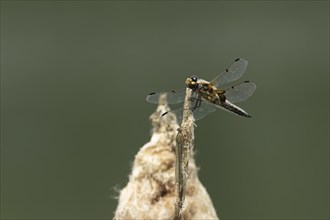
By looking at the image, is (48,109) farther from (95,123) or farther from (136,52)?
(136,52)

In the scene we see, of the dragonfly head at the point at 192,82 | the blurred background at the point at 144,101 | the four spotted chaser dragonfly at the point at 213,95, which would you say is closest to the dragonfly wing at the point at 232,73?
the four spotted chaser dragonfly at the point at 213,95

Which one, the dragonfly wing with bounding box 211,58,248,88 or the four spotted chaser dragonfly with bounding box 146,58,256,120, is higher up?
the dragonfly wing with bounding box 211,58,248,88

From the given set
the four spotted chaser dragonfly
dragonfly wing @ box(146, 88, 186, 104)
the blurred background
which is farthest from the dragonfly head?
the blurred background

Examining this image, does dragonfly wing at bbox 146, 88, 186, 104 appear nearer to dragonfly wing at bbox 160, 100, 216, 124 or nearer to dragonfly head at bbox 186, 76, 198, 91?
dragonfly wing at bbox 160, 100, 216, 124

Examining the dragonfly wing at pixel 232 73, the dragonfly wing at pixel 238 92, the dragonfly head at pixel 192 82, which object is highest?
the dragonfly wing at pixel 232 73

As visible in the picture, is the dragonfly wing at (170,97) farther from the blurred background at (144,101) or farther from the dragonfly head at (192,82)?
the blurred background at (144,101)

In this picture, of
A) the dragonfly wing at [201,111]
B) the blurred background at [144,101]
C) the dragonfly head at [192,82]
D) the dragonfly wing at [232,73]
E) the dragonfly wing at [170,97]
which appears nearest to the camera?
the dragonfly head at [192,82]

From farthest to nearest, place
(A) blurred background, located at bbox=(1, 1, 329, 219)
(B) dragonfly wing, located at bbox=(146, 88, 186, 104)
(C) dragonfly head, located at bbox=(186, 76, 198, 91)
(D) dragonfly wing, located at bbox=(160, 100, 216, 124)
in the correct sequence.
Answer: (A) blurred background, located at bbox=(1, 1, 329, 219)
(B) dragonfly wing, located at bbox=(146, 88, 186, 104)
(D) dragonfly wing, located at bbox=(160, 100, 216, 124)
(C) dragonfly head, located at bbox=(186, 76, 198, 91)

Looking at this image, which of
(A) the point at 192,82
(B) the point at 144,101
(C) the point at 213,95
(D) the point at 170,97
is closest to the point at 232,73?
(D) the point at 170,97
